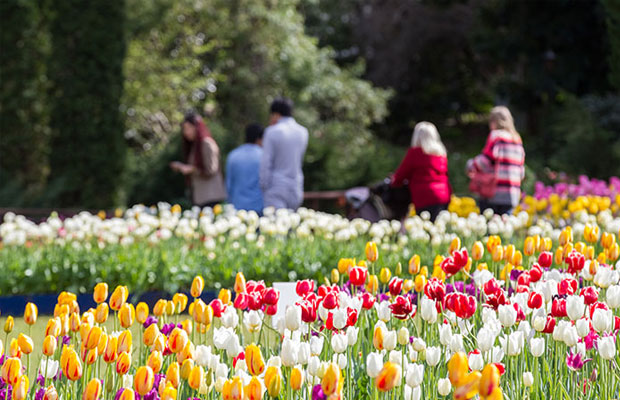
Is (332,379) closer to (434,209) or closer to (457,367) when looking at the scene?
(457,367)

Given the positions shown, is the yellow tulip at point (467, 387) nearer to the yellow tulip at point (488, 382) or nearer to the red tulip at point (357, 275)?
the yellow tulip at point (488, 382)

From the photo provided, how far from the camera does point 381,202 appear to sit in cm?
965

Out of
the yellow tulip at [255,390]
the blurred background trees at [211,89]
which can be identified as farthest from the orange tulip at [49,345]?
the blurred background trees at [211,89]

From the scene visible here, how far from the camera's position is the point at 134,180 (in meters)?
14.9

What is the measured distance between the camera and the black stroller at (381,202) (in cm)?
927

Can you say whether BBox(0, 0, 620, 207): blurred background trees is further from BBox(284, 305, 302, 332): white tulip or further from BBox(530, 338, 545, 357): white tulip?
BBox(530, 338, 545, 357): white tulip

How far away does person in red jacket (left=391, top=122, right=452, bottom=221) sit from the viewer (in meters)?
8.27

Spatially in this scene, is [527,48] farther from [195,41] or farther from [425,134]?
[425,134]

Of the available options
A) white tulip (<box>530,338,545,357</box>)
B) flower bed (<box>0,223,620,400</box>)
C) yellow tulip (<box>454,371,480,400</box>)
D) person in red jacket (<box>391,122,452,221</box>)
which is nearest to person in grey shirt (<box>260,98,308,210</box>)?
person in red jacket (<box>391,122,452,221</box>)

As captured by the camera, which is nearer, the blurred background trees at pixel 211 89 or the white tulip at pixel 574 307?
the white tulip at pixel 574 307

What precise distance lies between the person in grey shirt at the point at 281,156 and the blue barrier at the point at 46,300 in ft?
6.39

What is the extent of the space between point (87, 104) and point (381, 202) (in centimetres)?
652

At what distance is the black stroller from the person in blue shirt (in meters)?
1.42

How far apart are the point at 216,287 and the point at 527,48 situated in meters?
15.0
